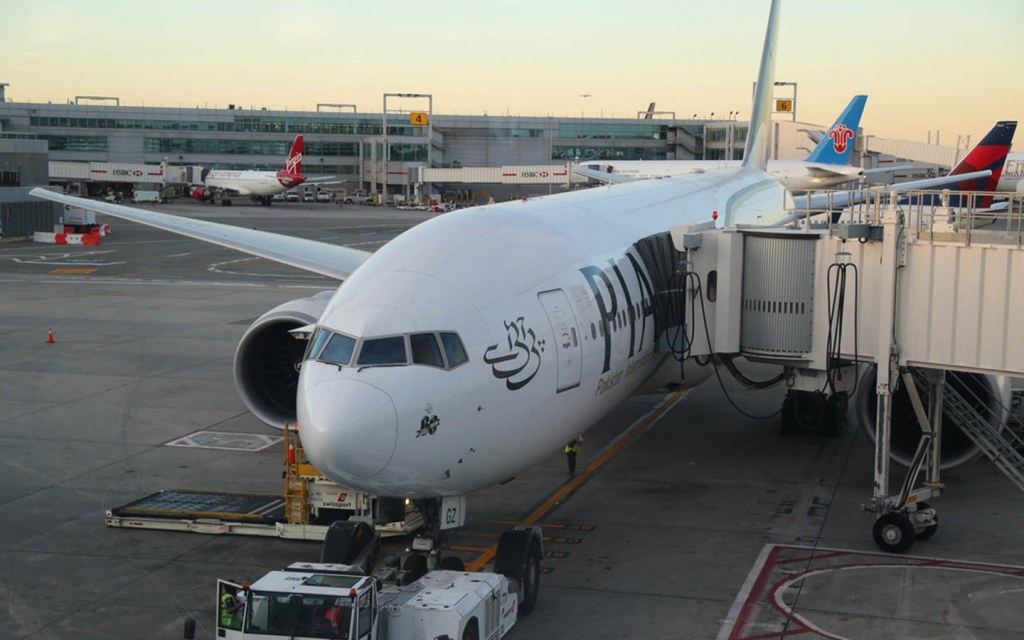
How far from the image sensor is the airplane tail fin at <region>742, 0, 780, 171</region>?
110 feet

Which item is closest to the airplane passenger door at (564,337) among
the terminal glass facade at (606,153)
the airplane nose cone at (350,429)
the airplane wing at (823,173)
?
the airplane nose cone at (350,429)

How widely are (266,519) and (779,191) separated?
17.5 m

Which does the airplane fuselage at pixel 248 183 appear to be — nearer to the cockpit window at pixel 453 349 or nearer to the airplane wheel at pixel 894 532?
the airplane wheel at pixel 894 532

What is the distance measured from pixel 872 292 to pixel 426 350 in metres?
7.41

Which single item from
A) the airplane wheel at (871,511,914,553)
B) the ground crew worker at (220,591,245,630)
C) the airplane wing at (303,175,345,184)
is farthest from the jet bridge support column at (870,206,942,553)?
the airplane wing at (303,175,345,184)

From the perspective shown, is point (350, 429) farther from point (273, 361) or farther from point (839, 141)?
point (839, 141)

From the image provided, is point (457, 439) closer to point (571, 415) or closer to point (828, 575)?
point (571, 415)

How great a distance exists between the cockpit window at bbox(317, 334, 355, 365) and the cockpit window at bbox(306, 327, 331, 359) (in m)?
0.12

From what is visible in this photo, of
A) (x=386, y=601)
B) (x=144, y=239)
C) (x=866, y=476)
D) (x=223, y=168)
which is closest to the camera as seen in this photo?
(x=386, y=601)

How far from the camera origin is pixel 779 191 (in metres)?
29.7

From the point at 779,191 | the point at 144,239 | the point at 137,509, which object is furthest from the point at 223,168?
the point at 137,509

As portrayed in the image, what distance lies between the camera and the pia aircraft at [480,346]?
11664 mm

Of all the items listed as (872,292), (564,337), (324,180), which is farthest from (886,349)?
(324,180)

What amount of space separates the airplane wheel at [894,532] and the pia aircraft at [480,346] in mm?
4003
